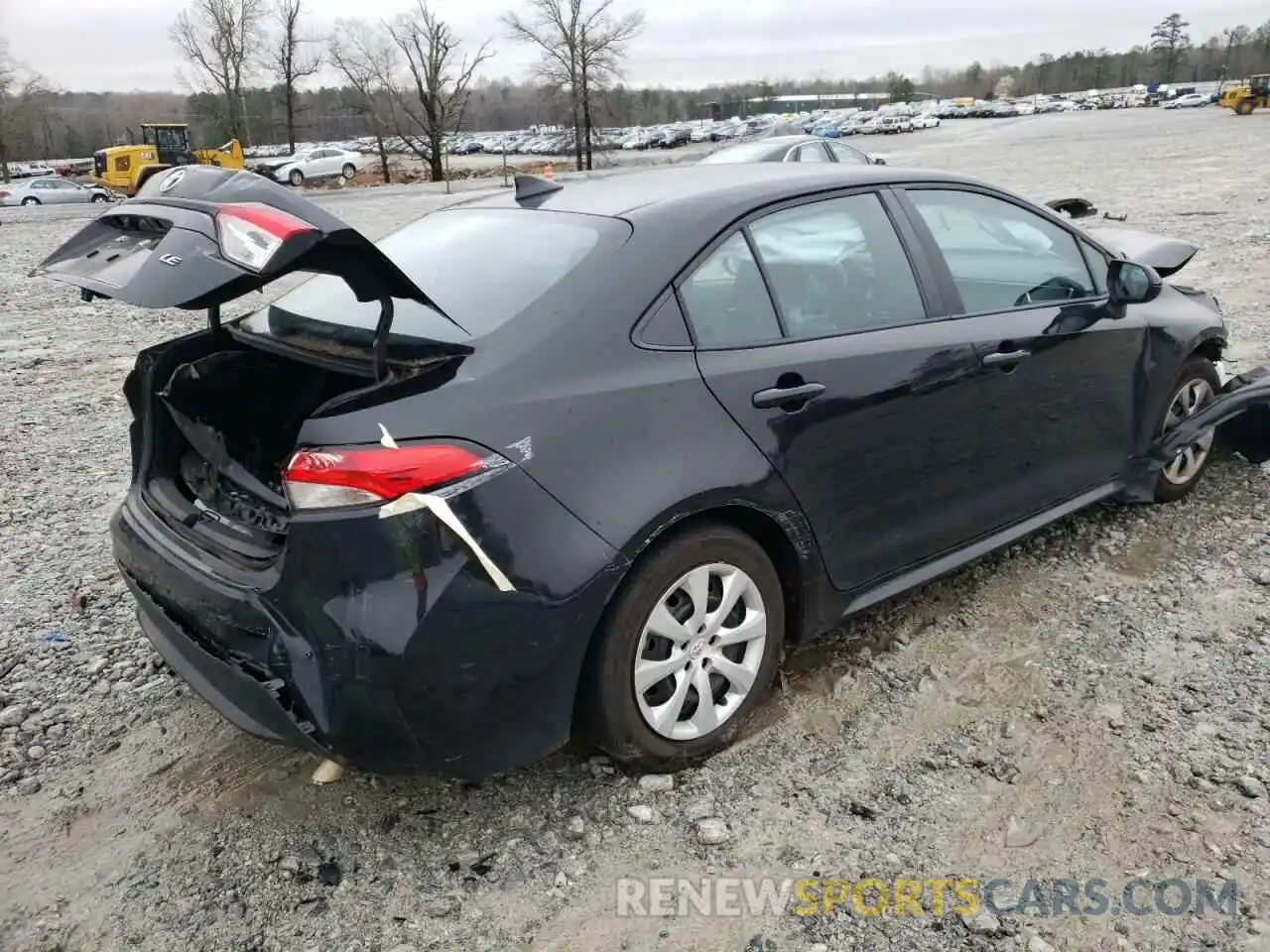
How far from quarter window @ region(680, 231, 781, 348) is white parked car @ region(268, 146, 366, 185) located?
40.2 meters

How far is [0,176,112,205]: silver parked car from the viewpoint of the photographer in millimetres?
35062

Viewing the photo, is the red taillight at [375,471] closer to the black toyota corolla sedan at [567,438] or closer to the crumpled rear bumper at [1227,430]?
the black toyota corolla sedan at [567,438]

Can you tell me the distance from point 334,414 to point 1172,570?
10.9 ft

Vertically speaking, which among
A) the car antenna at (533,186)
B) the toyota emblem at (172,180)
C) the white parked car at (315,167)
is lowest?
the car antenna at (533,186)

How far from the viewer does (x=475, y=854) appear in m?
2.57

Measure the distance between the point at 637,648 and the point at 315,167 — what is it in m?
43.5

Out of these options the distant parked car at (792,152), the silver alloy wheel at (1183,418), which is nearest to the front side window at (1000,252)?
the silver alloy wheel at (1183,418)

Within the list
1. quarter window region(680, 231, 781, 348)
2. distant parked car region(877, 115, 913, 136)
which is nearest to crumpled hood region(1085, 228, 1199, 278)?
quarter window region(680, 231, 781, 348)

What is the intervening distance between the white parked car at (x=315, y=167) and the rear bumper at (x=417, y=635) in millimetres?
40566

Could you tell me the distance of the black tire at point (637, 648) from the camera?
2.51 m

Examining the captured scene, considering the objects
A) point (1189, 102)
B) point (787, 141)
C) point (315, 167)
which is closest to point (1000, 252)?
point (787, 141)

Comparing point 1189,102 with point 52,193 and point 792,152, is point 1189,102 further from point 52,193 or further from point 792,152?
point 792,152

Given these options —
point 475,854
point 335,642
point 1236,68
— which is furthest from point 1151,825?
point 1236,68

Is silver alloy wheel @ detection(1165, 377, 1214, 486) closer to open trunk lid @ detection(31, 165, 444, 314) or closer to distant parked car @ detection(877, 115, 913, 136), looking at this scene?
open trunk lid @ detection(31, 165, 444, 314)
